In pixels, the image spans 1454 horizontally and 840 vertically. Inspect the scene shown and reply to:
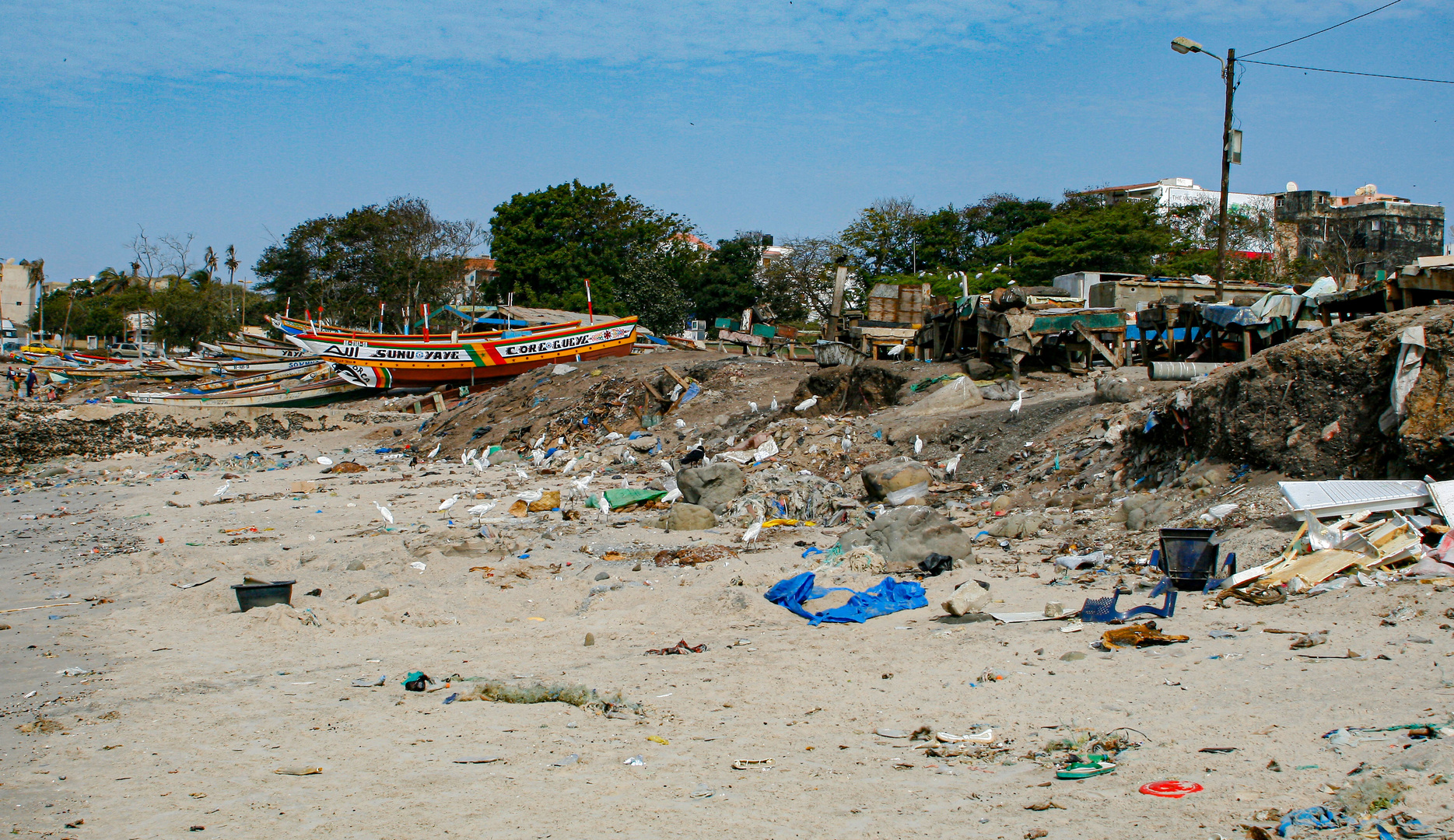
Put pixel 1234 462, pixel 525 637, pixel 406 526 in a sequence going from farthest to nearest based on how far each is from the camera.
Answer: pixel 406 526 → pixel 1234 462 → pixel 525 637

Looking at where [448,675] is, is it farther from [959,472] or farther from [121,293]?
[121,293]

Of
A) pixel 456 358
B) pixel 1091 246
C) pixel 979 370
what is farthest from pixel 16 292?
pixel 979 370

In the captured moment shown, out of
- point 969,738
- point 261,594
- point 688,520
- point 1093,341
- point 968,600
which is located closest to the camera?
point 969,738

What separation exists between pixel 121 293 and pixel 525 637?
68556 millimetres

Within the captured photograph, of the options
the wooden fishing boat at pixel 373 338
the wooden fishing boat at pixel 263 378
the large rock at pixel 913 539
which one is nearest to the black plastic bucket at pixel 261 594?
the large rock at pixel 913 539

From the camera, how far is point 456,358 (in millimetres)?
24984

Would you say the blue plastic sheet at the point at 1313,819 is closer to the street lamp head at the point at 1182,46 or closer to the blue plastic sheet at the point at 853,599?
the blue plastic sheet at the point at 853,599

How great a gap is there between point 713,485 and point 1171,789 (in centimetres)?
773

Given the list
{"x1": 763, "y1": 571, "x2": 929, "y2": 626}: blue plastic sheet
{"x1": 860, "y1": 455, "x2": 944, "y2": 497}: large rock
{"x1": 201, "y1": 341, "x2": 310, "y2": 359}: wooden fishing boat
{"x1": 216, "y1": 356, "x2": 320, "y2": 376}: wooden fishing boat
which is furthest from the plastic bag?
{"x1": 201, "y1": 341, "x2": 310, "y2": 359}: wooden fishing boat

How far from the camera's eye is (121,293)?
62.9 m

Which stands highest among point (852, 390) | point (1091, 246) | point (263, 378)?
point (1091, 246)

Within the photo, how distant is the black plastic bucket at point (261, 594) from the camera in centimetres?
707

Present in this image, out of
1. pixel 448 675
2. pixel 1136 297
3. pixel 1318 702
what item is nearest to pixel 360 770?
pixel 448 675

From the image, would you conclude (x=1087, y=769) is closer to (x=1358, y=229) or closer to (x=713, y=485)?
(x=713, y=485)
